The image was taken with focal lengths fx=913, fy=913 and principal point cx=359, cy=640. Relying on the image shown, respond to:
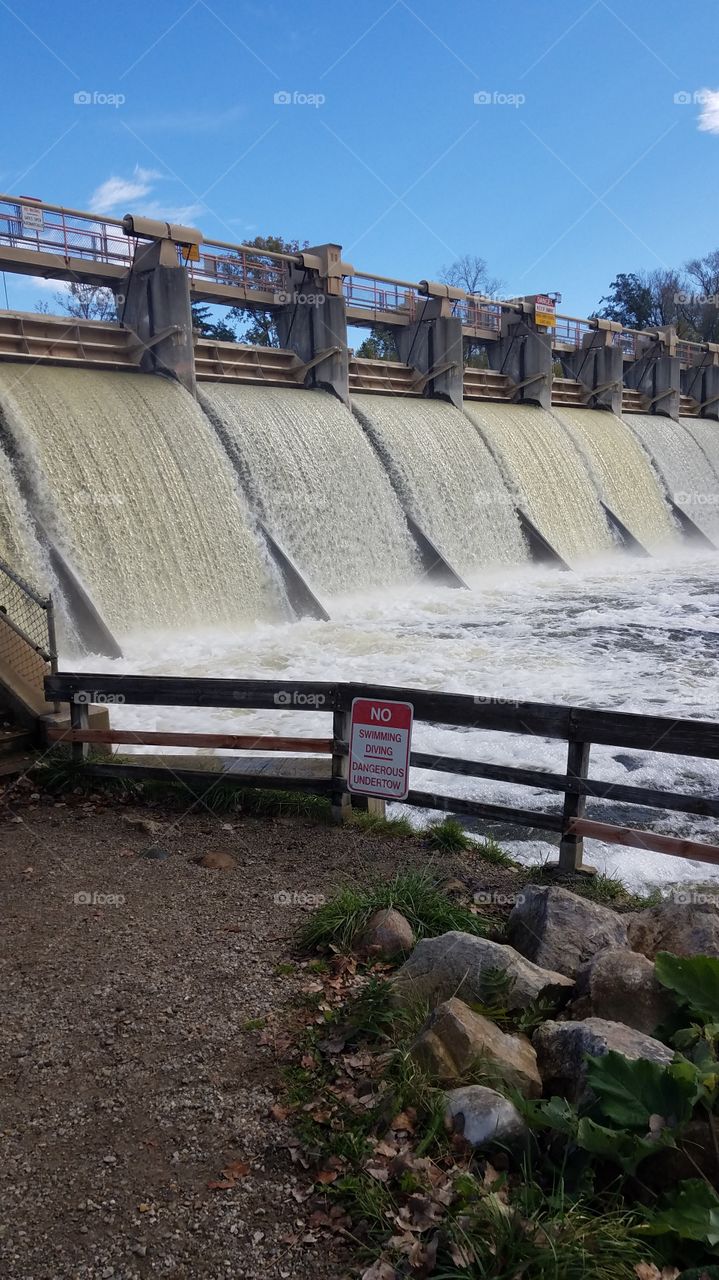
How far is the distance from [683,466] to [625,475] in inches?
183

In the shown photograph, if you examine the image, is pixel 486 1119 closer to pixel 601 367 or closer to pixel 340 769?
pixel 340 769

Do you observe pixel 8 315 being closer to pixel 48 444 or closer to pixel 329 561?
pixel 48 444

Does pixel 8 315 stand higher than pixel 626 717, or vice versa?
pixel 8 315

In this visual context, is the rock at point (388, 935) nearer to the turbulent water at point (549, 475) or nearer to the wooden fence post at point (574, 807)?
the wooden fence post at point (574, 807)

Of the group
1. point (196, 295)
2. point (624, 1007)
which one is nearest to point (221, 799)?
point (624, 1007)

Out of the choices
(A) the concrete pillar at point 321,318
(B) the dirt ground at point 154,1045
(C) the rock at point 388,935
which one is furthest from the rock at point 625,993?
(A) the concrete pillar at point 321,318

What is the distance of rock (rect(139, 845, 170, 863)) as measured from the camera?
213 inches

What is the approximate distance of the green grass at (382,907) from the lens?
4.27m

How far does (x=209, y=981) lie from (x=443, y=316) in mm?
21936

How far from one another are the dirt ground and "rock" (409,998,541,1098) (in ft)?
1.74

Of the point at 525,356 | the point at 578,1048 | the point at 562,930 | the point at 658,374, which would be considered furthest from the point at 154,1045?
the point at 658,374

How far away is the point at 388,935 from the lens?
4.16m

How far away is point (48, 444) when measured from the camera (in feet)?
43.5

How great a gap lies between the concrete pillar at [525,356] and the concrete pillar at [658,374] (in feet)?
26.9
